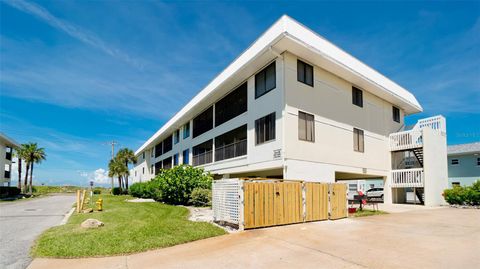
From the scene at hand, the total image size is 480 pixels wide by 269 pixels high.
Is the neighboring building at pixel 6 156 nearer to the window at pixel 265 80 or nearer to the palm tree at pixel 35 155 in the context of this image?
the palm tree at pixel 35 155

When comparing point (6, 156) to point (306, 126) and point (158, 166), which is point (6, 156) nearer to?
point (158, 166)

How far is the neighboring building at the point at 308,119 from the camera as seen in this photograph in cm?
1584

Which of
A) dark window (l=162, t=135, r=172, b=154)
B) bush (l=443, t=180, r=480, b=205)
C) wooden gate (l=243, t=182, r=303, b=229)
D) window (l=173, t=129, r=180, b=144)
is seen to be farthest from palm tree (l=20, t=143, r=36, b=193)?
bush (l=443, t=180, r=480, b=205)

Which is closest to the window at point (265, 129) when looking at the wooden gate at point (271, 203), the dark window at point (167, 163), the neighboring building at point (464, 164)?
the wooden gate at point (271, 203)

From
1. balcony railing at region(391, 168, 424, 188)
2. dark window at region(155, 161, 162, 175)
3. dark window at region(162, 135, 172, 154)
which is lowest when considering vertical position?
balcony railing at region(391, 168, 424, 188)

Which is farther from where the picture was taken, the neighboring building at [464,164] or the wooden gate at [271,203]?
the neighboring building at [464,164]

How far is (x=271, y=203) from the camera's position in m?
10.6

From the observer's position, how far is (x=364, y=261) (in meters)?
6.41

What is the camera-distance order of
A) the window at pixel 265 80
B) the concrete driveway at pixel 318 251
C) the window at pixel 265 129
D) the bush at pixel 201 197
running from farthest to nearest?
the bush at pixel 201 197 < the window at pixel 265 80 < the window at pixel 265 129 < the concrete driveway at pixel 318 251

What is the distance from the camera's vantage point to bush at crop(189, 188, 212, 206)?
58.8 ft

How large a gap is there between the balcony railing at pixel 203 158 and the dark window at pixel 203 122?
194 centimetres

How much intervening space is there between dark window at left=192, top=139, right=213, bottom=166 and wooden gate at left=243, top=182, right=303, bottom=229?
13.7 m

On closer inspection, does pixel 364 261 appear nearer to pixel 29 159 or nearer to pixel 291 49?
pixel 291 49

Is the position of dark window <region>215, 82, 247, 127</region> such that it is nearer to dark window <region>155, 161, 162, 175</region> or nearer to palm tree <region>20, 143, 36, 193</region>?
dark window <region>155, 161, 162, 175</region>
